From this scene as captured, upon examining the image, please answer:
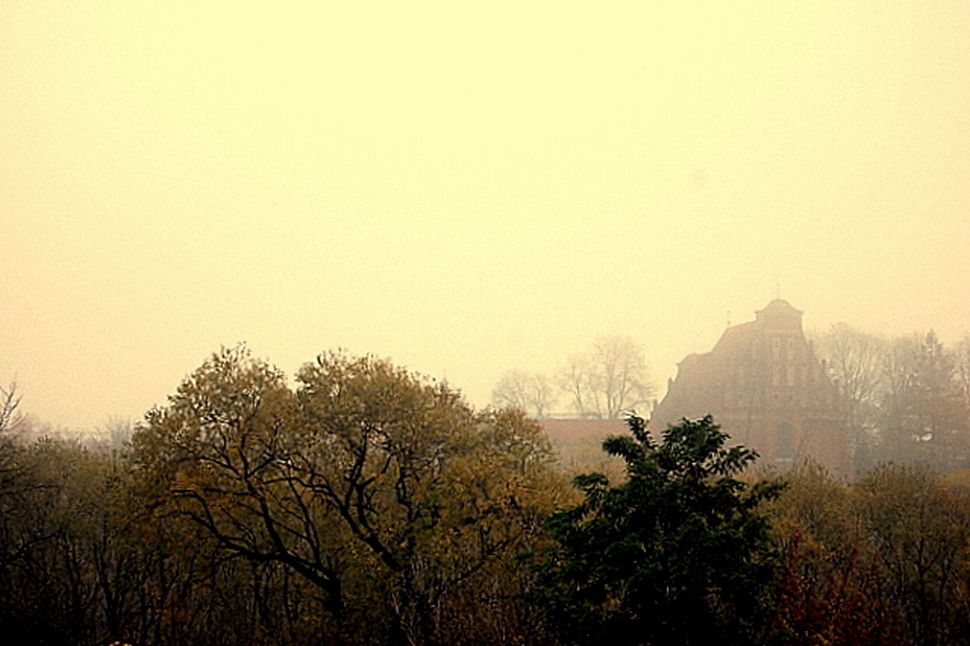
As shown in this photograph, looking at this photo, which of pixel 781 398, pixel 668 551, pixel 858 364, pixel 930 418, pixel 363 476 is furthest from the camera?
pixel 858 364

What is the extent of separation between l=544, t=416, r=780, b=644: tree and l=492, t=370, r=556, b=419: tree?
281 feet

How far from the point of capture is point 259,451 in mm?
23953

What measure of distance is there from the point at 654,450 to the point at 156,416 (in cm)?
1349

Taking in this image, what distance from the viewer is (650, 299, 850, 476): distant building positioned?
64.1 metres

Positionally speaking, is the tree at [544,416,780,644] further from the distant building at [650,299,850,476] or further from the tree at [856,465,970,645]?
the distant building at [650,299,850,476]

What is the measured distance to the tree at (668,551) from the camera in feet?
48.2

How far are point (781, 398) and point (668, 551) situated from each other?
5357 centimetres

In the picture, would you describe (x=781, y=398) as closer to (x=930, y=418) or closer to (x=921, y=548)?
(x=930, y=418)

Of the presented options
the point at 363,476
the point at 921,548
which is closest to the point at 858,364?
the point at 921,548

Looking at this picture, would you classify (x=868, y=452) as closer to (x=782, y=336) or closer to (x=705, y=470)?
(x=782, y=336)

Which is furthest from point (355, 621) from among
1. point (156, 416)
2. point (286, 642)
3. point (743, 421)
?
point (743, 421)

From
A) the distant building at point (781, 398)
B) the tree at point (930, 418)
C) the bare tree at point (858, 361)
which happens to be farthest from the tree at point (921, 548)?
the bare tree at point (858, 361)

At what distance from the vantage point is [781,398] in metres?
64.9

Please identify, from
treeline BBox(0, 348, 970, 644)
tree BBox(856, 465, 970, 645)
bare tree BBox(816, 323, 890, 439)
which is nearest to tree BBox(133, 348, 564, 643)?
treeline BBox(0, 348, 970, 644)
